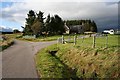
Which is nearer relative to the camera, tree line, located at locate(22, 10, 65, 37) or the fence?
the fence

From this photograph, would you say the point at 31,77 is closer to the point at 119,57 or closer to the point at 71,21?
the point at 119,57

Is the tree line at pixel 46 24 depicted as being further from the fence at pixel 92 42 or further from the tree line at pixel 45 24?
the fence at pixel 92 42

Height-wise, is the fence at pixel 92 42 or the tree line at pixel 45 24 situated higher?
the tree line at pixel 45 24

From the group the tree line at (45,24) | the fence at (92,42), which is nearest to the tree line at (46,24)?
the tree line at (45,24)

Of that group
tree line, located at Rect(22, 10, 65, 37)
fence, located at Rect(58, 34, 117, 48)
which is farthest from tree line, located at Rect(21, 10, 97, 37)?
fence, located at Rect(58, 34, 117, 48)

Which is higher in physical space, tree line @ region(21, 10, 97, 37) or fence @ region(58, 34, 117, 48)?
tree line @ region(21, 10, 97, 37)

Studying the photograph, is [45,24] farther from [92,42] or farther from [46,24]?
[92,42]

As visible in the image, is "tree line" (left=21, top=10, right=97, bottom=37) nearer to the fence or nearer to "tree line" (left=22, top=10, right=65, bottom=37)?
"tree line" (left=22, top=10, right=65, bottom=37)

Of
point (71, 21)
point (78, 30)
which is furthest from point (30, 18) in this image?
point (71, 21)

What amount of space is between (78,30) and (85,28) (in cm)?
384

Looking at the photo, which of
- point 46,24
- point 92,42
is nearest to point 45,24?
point 46,24

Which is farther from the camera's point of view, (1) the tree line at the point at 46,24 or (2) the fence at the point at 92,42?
(1) the tree line at the point at 46,24

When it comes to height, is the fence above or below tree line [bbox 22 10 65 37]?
below

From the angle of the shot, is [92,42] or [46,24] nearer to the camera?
[92,42]
